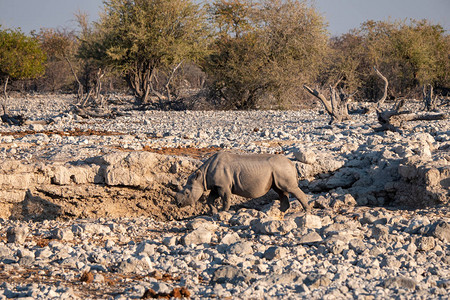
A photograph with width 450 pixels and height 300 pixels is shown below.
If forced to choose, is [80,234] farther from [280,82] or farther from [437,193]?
[280,82]

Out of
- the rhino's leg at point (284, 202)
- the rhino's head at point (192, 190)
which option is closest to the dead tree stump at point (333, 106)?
the rhino's leg at point (284, 202)

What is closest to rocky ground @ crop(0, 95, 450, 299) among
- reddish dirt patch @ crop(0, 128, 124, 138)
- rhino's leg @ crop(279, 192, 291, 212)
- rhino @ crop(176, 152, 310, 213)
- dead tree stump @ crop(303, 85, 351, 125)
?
rhino's leg @ crop(279, 192, 291, 212)

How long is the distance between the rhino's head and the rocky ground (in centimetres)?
36

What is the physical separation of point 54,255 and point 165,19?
1943 cm

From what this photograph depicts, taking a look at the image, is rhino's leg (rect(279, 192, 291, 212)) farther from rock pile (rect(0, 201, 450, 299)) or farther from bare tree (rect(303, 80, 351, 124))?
bare tree (rect(303, 80, 351, 124))

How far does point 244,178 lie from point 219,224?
87 cm

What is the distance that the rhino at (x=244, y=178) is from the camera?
7.47m

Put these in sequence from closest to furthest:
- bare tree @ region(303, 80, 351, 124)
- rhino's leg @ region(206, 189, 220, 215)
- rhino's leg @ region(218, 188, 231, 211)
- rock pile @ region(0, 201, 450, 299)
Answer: rock pile @ region(0, 201, 450, 299) → rhino's leg @ region(218, 188, 231, 211) → rhino's leg @ region(206, 189, 220, 215) → bare tree @ region(303, 80, 351, 124)

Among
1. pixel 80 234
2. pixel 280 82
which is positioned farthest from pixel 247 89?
pixel 80 234

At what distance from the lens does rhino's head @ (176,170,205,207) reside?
7508 mm

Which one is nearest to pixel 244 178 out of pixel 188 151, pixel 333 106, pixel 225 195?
pixel 225 195

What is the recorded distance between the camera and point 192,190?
24.6 feet

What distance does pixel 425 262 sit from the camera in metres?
5.41

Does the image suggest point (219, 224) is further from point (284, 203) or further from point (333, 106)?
point (333, 106)
